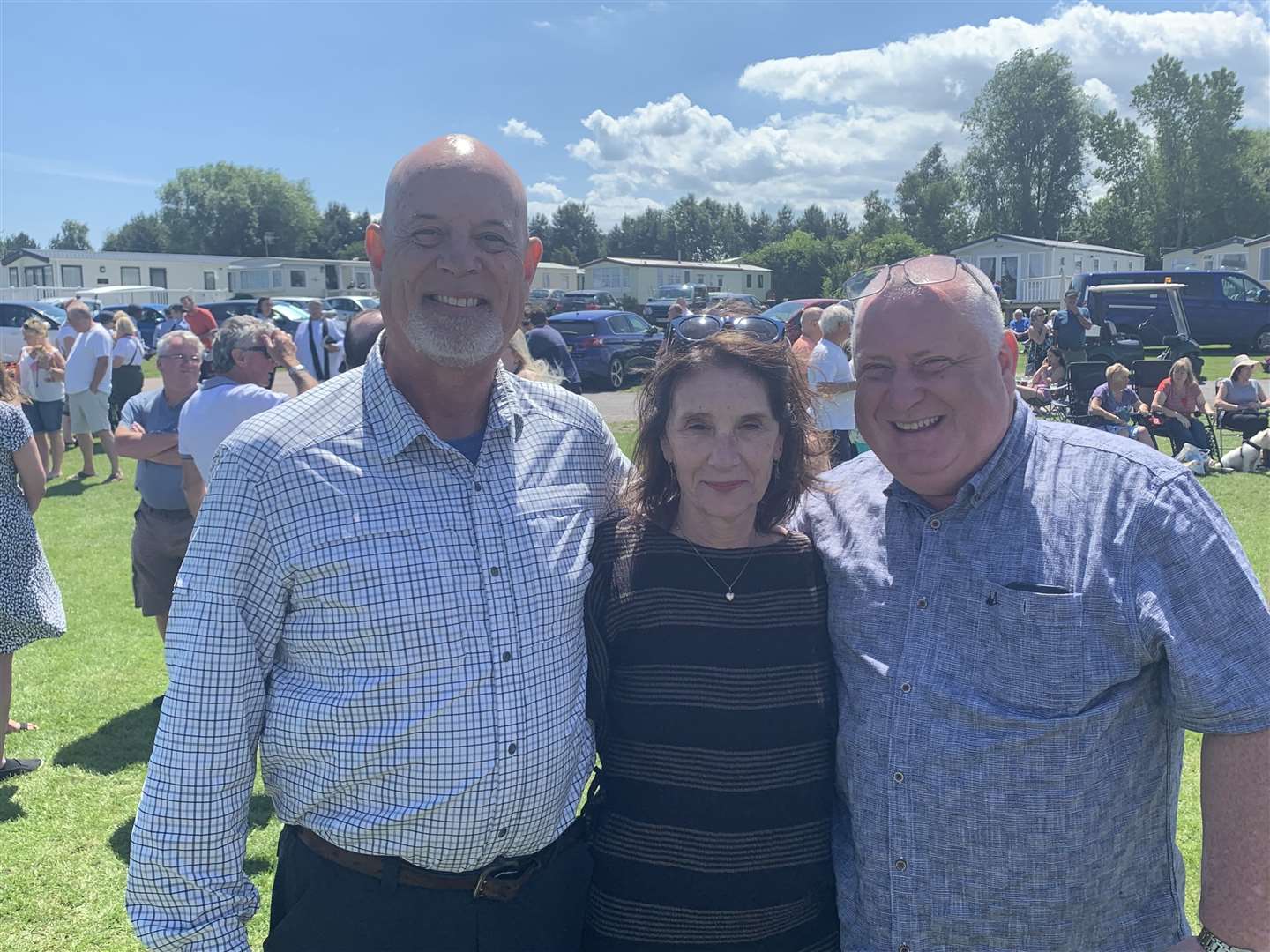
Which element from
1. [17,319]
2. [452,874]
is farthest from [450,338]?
[17,319]

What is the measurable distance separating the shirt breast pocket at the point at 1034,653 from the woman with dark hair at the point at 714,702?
0.38 m

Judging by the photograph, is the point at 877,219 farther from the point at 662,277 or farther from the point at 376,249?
the point at 376,249

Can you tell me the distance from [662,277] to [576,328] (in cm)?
4573

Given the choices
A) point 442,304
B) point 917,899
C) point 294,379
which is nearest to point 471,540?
point 442,304

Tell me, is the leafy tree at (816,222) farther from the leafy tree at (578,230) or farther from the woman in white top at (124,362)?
the woman in white top at (124,362)

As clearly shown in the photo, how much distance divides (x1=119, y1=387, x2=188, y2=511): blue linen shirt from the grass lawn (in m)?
1.27

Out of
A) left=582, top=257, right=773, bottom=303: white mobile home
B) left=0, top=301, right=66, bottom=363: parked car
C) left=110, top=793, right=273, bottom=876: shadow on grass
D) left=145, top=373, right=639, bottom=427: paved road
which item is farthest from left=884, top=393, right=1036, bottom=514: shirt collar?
left=582, top=257, right=773, bottom=303: white mobile home

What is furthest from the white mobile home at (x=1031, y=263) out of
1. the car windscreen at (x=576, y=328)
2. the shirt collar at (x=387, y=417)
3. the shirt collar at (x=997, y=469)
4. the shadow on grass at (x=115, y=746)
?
the shirt collar at (x=387, y=417)

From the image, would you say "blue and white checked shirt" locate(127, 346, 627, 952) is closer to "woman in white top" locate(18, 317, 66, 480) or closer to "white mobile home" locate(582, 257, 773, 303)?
"woman in white top" locate(18, 317, 66, 480)

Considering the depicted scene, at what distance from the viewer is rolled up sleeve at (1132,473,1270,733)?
1.81 meters

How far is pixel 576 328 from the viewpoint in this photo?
816 inches

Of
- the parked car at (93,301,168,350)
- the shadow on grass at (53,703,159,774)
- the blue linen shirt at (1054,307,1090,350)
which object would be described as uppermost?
the parked car at (93,301,168,350)

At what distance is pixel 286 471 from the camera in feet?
6.07

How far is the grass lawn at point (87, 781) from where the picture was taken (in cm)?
375
